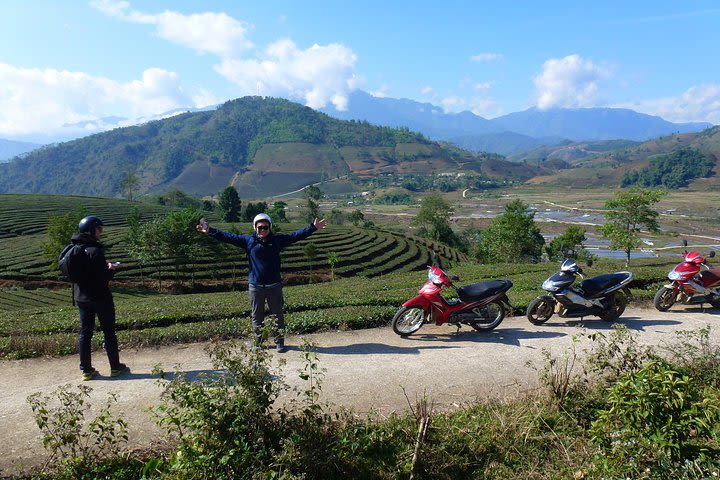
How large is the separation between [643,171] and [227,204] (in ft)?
617

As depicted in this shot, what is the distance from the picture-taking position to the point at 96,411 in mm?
5020

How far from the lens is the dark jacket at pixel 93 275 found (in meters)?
5.76

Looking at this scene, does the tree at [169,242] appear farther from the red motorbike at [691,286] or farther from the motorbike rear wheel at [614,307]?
the red motorbike at [691,286]

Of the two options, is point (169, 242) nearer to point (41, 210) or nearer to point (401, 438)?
point (401, 438)

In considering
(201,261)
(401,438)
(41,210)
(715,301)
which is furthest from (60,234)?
(41,210)

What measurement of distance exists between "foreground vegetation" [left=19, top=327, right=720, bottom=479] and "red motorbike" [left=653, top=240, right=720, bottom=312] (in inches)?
198

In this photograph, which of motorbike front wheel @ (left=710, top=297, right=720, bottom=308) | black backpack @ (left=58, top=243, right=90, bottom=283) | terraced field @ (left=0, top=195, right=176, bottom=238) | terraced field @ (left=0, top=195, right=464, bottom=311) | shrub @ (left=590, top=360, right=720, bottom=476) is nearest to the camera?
shrub @ (left=590, top=360, right=720, bottom=476)

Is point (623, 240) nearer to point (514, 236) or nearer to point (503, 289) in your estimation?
point (514, 236)

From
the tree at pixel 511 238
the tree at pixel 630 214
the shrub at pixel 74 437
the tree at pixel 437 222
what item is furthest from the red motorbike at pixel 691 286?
the tree at pixel 437 222

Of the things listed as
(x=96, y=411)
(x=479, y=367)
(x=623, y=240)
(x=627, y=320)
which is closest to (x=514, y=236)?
(x=623, y=240)

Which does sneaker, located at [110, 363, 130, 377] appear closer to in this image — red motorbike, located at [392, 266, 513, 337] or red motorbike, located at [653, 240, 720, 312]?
red motorbike, located at [392, 266, 513, 337]

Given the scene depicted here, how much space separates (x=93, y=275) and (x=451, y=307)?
5.62 metres

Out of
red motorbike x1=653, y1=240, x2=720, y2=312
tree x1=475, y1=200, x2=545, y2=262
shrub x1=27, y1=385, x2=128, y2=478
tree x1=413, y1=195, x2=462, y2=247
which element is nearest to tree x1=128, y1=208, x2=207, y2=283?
tree x1=475, y1=200, x2=545, y2=262

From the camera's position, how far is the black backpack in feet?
18.5
